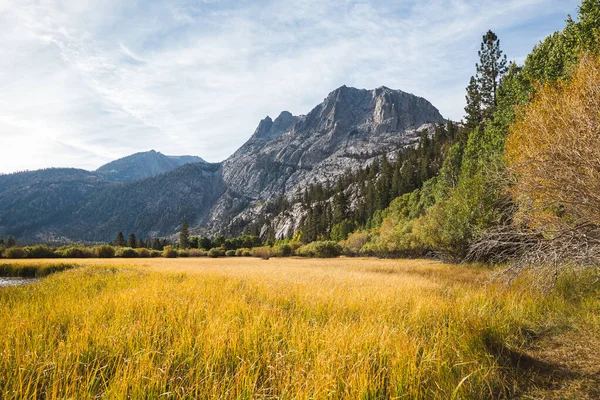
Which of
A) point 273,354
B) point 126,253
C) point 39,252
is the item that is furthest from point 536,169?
point 39,252

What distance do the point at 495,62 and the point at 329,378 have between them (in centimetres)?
5562

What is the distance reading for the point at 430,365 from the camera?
470 centimetres

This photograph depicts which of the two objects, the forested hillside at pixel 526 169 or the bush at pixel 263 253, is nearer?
the forested hillside at pixel 526 169

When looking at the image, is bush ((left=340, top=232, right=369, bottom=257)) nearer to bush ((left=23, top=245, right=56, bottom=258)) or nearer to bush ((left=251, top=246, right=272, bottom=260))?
bush ((left=251, top=246, right=272, bottom=260))

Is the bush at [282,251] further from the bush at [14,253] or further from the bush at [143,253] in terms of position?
the bush at [14,253]

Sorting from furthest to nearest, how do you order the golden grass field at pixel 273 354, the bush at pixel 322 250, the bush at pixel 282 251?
the bush at pixel 282 251
the bush at pixel 322 250
the golden grass field at pixel 273 354

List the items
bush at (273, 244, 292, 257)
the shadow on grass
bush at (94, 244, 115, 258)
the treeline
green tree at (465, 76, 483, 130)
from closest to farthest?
the treeline, the shadow on grass, green tree at (465, 76, 483, 130), bush at (94, 244, 115, 258), bush at (273, 244, 292, 257)

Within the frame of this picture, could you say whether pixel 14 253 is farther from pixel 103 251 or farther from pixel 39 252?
pixel 103 251

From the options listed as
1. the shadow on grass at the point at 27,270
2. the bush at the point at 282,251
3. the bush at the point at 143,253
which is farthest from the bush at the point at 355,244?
the shadow on grass at the point at 27,270

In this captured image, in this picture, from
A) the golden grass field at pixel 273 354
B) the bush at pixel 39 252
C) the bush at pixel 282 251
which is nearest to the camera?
the golden grass field at pixel 273 354

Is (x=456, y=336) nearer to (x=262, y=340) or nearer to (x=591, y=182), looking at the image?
(x=262, y=340)

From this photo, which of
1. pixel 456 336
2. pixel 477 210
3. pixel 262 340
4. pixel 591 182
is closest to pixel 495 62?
pixel 477 210

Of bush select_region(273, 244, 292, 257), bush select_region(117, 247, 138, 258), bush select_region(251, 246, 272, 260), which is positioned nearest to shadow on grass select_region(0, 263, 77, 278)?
bush select_region(117, 247, 138, 258)

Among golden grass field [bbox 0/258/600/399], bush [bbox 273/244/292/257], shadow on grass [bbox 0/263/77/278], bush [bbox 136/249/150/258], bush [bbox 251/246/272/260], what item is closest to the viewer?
golden grass field [bbox 0/258/600/399]
